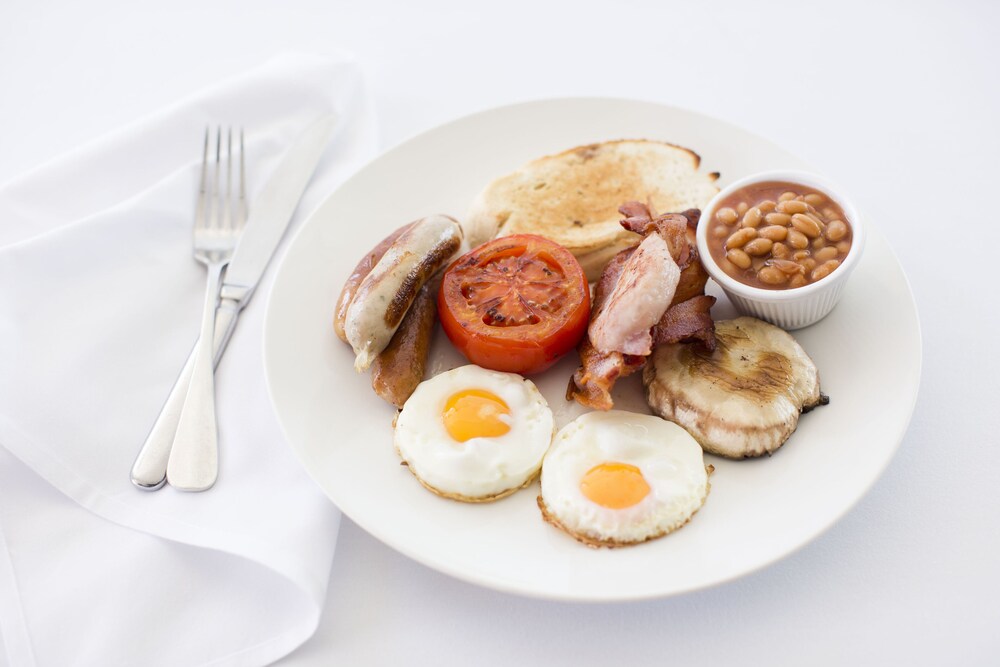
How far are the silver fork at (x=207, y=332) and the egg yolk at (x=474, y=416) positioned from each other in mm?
964

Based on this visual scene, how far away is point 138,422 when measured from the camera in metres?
3.46

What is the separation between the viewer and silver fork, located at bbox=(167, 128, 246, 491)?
324 centimetres

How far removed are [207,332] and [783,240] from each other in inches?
94.6

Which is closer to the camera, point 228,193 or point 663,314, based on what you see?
point 663,314

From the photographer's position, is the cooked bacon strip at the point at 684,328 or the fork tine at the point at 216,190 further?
the fork tine at the point at 216,190

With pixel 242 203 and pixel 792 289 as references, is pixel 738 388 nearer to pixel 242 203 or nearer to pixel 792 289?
pixel 792 289

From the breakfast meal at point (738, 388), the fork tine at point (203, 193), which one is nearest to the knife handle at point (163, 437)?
the fork tine at point (203, 193)

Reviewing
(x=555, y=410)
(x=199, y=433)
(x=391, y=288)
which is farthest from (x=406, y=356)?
(x=199, y=433)

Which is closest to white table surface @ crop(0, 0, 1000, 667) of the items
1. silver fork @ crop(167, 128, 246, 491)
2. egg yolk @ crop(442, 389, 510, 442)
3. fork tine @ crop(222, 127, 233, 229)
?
egg yolk @ crop(442, 389, 510, 442)

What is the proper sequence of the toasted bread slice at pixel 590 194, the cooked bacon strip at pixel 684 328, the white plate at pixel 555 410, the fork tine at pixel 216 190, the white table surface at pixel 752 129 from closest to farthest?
the white plate at pixel 555 410 → the white table surface at pixel 752 129 → the cooked bacon strip at pixel 684 328 → the toasted bread slice at pixel 590 194 → the fork tine at pixel 216 190

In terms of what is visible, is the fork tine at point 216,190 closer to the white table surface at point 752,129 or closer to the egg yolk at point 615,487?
the white table surface at point 752,129

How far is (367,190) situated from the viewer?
4.00 metres

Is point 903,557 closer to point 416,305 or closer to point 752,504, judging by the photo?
point 752,504

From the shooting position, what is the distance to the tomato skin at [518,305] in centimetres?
321
